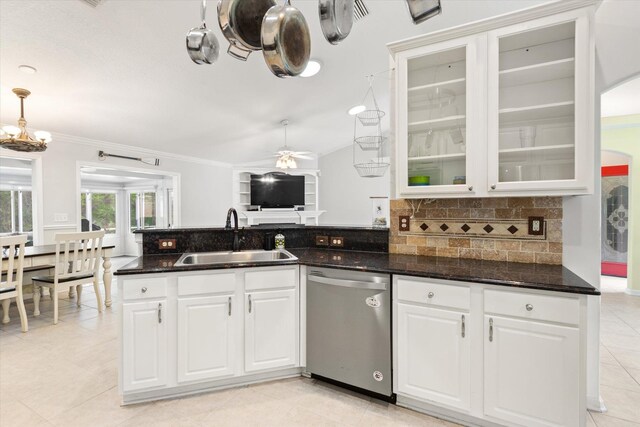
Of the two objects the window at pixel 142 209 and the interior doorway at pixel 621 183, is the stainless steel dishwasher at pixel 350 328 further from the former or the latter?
the window at pixel 142 209

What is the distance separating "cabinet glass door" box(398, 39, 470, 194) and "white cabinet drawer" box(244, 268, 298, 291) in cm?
100

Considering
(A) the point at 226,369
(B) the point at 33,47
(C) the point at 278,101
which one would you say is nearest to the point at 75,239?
(B) the point at 33,47

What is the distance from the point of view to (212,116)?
4.65m

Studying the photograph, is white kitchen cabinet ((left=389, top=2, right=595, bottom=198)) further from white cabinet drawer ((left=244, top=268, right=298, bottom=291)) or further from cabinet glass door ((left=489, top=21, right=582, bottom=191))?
white cabinet drawer ((left=244, top=268, right=298, bottom=291))

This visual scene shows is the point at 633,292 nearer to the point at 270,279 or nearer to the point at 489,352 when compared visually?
the point at 489,352

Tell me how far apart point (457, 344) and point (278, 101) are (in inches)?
153

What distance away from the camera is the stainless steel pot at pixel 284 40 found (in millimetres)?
1023

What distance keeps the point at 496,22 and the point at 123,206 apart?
9816mm

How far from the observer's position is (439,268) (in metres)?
1.92

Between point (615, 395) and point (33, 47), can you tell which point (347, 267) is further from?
point (33, 47)

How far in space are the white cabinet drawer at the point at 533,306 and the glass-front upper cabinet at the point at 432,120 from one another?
2.33ft

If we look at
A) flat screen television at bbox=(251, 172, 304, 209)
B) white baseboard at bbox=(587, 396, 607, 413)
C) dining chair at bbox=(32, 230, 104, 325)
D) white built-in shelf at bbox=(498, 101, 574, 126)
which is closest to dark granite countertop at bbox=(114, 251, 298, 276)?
white built-in shelf at bbox=(498, 101, 574, 126)

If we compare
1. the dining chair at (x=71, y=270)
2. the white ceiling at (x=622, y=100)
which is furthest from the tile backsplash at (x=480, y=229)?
the dining chair at (x=71, y=270)

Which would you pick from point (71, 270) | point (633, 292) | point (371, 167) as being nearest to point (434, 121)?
point (371, 167)
